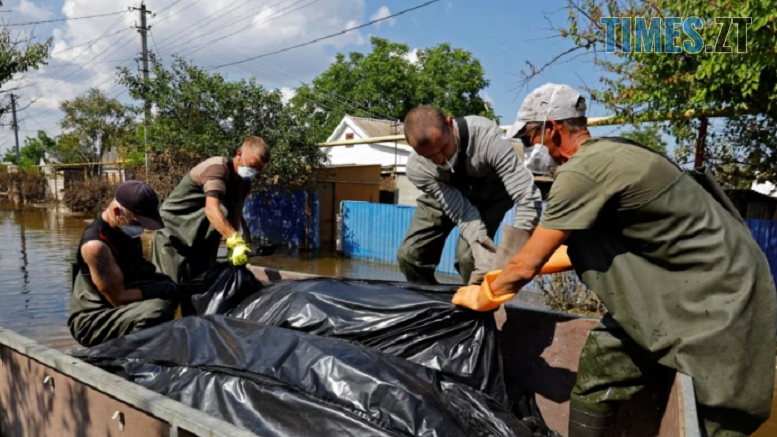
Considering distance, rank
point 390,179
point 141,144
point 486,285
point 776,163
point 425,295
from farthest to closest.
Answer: point 390,179, point 141,144, point 776,163, point 425,295, point 486,285

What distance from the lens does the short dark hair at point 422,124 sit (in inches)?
102

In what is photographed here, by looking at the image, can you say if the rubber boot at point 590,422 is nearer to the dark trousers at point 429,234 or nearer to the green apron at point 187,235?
the dark trousers at point 429,234

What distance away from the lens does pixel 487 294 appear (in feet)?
6.93

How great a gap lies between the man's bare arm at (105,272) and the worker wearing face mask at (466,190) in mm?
1645

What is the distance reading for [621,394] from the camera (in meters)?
1.93

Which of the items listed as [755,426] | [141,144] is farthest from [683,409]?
[141,144]

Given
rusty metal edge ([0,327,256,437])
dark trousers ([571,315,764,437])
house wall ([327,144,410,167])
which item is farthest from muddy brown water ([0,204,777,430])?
house wall ([327,144,410,167])

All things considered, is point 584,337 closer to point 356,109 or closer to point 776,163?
point 776,163

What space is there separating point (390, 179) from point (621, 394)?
1561cm

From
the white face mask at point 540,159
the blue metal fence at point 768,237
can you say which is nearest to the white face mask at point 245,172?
the white face mask at point 540,159

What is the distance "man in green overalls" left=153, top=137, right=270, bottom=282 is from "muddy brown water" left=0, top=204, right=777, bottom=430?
1.82 metres

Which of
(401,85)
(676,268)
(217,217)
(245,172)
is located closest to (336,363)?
(676,268)

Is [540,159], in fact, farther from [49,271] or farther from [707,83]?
[49,271]

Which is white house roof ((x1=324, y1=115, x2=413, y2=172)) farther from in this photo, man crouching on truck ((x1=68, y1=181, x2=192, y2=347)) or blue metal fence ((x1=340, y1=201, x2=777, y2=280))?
man crouching on truck ((x1=68, y1=181, x2=192, y2=347))
